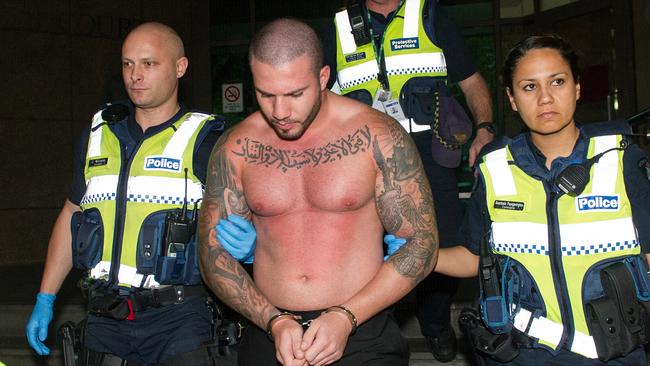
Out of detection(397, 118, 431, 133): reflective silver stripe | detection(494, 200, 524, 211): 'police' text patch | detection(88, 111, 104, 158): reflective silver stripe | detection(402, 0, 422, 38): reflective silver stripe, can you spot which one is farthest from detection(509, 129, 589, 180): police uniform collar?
detection(88, 111, 104, 158): reflective silver stripe

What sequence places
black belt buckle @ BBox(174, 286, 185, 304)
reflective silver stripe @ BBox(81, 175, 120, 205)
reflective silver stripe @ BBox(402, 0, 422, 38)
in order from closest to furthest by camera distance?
black belt buckle @ BBox(174, 286, 185, 304), reflective silver stripe @ BBox(81, 175, 120, 205), reflective silver stripe @ BBox(402, 0, 422, 38)

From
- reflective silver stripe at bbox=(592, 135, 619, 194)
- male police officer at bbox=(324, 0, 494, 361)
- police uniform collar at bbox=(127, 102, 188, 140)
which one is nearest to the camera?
reflective silver stripe at bbox=(592, 135, 619, 194)

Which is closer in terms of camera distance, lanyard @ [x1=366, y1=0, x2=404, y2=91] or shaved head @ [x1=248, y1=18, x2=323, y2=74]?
shaved head @ [x1=248, y1=18, x2=323, y2=74]

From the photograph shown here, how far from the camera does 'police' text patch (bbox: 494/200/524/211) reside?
3.20 m

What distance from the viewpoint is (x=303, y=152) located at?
3215mm

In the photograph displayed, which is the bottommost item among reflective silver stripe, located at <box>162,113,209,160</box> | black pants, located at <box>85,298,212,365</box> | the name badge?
black pants, located at <box>85,298,212,365</box>

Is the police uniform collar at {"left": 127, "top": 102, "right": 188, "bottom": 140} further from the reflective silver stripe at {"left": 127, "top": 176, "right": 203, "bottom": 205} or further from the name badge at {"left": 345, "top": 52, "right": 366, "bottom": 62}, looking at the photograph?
the name badge at {"left": 345, "top": 52, "right": 366, "bottom": 62}

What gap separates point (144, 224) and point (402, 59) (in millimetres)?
1579

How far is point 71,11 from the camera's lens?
979 centimetres

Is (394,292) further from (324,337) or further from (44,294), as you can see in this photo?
(44,294)

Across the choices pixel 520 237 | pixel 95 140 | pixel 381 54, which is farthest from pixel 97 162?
pixel 520 237

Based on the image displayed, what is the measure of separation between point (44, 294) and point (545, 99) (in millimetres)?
2500

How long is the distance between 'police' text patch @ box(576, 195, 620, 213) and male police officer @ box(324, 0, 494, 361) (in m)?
1.16

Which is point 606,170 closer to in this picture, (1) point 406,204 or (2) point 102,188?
(1) point 406,204
